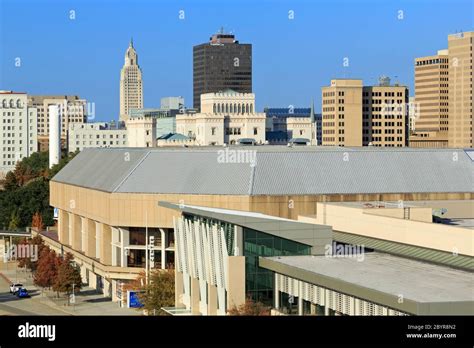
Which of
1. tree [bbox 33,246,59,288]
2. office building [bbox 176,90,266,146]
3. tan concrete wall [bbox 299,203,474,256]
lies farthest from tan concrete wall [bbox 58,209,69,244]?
office building [bbox 176,90,266,146]

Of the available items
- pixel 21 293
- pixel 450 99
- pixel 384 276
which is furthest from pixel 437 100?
pixel 384 276

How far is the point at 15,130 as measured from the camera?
18788 cm

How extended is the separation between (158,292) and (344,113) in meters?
130

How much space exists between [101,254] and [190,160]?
8193mm

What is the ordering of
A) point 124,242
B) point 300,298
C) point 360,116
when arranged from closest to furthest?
point 300,298 < point 124,242 < point 360,116

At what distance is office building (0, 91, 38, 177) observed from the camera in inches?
7293

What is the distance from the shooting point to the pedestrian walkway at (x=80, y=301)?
53.2 m

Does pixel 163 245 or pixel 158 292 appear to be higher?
pixel 163 245

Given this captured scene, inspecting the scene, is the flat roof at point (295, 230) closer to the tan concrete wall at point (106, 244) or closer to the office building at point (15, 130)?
the tan concrete wall at point (106, 244)

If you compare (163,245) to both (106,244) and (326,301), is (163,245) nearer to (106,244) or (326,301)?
(106,244)
